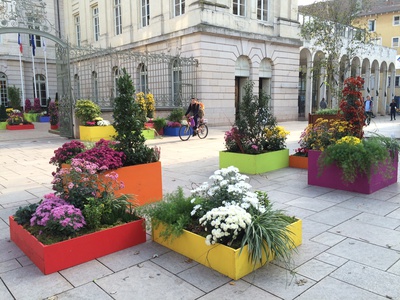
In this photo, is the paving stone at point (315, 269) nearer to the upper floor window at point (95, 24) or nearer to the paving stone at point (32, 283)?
the paving stone at point (32, 283)

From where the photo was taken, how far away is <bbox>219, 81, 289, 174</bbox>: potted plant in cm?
822

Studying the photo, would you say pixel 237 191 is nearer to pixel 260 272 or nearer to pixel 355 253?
pixel 260 272

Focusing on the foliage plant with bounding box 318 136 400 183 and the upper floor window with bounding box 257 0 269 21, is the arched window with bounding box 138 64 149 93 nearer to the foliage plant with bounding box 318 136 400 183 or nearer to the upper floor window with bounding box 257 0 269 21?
the upper floor window with bounding box 257 0 269 21

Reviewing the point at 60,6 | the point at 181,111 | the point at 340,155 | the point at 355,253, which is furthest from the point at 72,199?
the point at 60,6

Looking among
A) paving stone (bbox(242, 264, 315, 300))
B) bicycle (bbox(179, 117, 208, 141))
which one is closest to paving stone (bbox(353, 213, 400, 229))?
paving stone (bbox(242, 264, 315, 300))

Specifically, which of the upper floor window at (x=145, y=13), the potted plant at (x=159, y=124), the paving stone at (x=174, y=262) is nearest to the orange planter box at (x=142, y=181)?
the paving stone at (x=174, y=262)

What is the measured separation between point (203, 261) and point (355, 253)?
1.69 metres

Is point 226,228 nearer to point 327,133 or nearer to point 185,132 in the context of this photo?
point 327,133

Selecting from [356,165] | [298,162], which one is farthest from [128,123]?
[298,162]

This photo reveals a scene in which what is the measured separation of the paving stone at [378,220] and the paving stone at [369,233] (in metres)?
0.13

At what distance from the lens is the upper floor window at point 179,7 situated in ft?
70.3

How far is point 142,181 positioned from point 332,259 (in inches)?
Result: 121

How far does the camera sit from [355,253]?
3975 millimetres

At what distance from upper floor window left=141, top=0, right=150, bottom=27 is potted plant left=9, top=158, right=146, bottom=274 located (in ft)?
72.3
